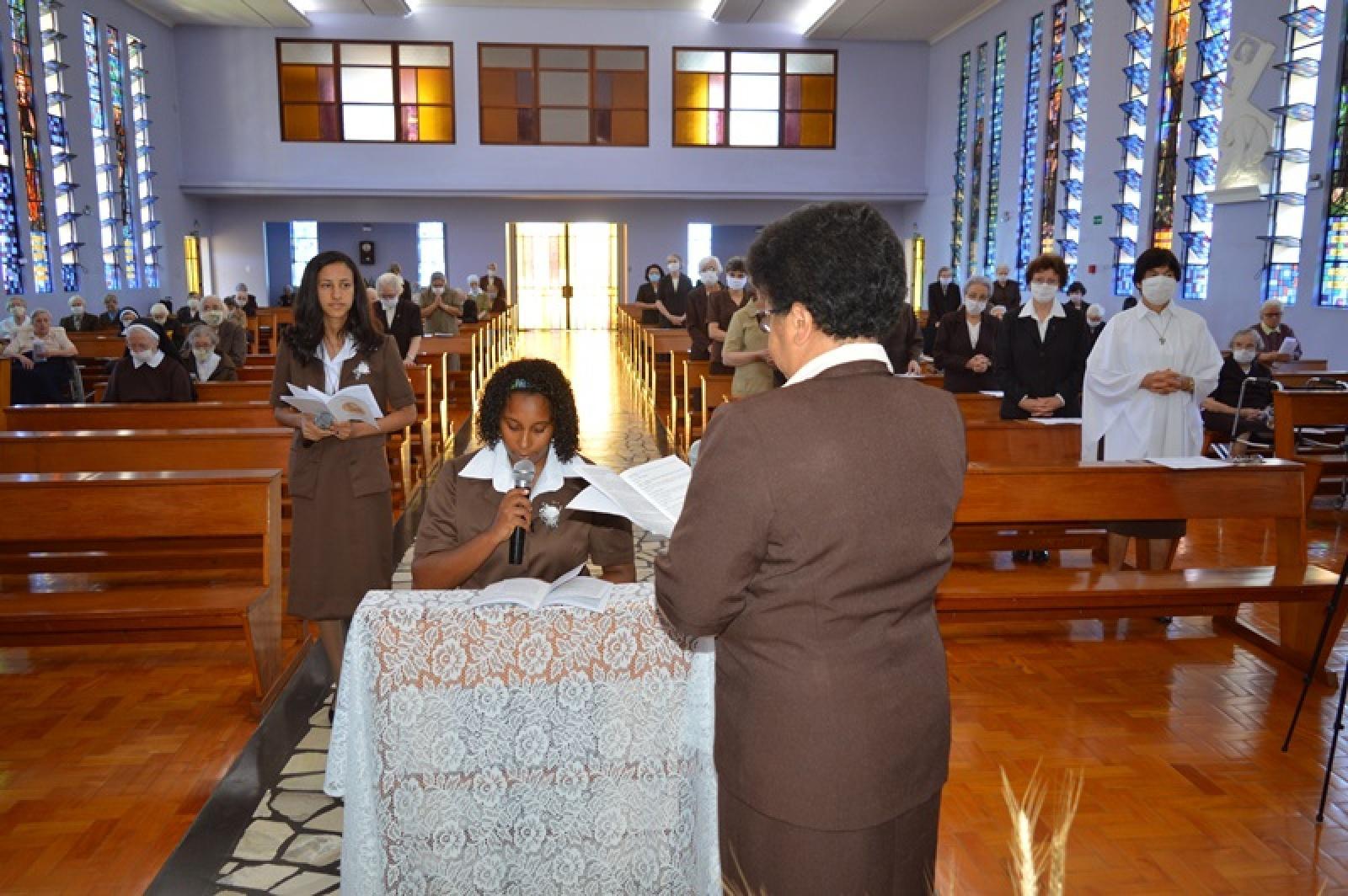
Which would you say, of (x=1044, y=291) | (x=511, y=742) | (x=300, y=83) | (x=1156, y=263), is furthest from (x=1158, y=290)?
(x=300, y=83)

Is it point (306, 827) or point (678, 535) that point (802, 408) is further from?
point (306, 827)

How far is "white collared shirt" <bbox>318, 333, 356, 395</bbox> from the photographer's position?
3.46 m

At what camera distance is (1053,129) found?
586 inches

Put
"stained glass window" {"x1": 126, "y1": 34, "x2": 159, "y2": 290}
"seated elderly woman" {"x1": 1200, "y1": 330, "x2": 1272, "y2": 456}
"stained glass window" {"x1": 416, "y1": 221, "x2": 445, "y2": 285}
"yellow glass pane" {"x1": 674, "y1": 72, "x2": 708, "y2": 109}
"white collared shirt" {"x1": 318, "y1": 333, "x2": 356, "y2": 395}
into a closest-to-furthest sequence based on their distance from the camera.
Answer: "white collared shirt" {"x1": 318, "y1": 333, "x2": 356, "y2": 395} < "seated elderly woman" {"x1": 1200, "y1": 330, "x2": 1272, "y2": 456} < "stained glass window" {"x1": 126, "y1": 34, "x2": 159, "y2": 290} < "yellow glass pane" {"x1": 674, "y1": 72, "x2": 708, "y2": 109} < "stained glass window" {"x1": 416, "y1": 221, "x2": 445, "y2": 285}

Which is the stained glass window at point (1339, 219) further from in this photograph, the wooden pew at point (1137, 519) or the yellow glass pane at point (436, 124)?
the yellow glass pane at point (436, 124)

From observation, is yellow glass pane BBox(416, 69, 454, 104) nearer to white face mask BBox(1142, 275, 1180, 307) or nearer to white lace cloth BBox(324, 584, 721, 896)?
white face mask BBox(1142, 275, 1180, 307)

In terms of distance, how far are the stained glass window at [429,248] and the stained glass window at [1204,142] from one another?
14.3 m

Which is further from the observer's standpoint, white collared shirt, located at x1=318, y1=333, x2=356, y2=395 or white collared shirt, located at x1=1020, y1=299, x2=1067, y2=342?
white collared shirt, located at x1=1020, y1=299, x2=1067, y2=342

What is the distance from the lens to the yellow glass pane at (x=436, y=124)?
1953 centimetres

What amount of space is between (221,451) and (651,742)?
338 cm

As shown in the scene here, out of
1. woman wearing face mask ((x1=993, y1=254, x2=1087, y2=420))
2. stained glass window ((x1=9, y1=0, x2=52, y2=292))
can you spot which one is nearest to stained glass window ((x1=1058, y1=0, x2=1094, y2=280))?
woman wearing face mask ((x1=993, y1=254, x2=1087, y2=420))

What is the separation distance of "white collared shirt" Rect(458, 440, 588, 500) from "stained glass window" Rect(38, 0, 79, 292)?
14.0 meters

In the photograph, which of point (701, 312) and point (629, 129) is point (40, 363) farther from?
point (629, 129)

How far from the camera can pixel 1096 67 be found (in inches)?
531
